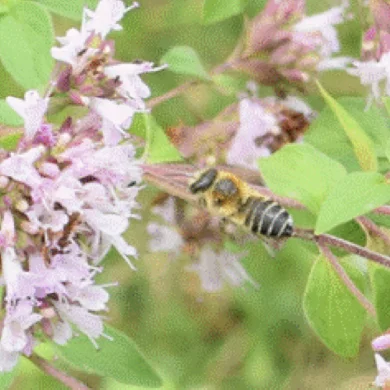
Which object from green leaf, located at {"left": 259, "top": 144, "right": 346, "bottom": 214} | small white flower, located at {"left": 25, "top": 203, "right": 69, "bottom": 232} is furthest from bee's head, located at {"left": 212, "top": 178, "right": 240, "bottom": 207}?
small white flower, located at {"left": 25, "top": 203, "right": 69, "bottom": 232}

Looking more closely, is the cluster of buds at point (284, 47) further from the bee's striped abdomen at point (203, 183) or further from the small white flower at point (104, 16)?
the small white flower at point (104, 16)

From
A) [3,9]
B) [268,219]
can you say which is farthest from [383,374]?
[3,9]

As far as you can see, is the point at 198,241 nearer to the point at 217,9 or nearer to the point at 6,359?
the point at 217,9

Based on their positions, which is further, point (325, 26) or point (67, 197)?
point (325, 26)

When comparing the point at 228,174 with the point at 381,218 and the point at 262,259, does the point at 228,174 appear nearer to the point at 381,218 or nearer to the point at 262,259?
the point at 381,218

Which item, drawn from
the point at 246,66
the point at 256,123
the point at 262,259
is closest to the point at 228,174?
the point at 256,123

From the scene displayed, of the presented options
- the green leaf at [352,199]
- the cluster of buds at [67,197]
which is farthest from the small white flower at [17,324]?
the green leaf at [352,199]
